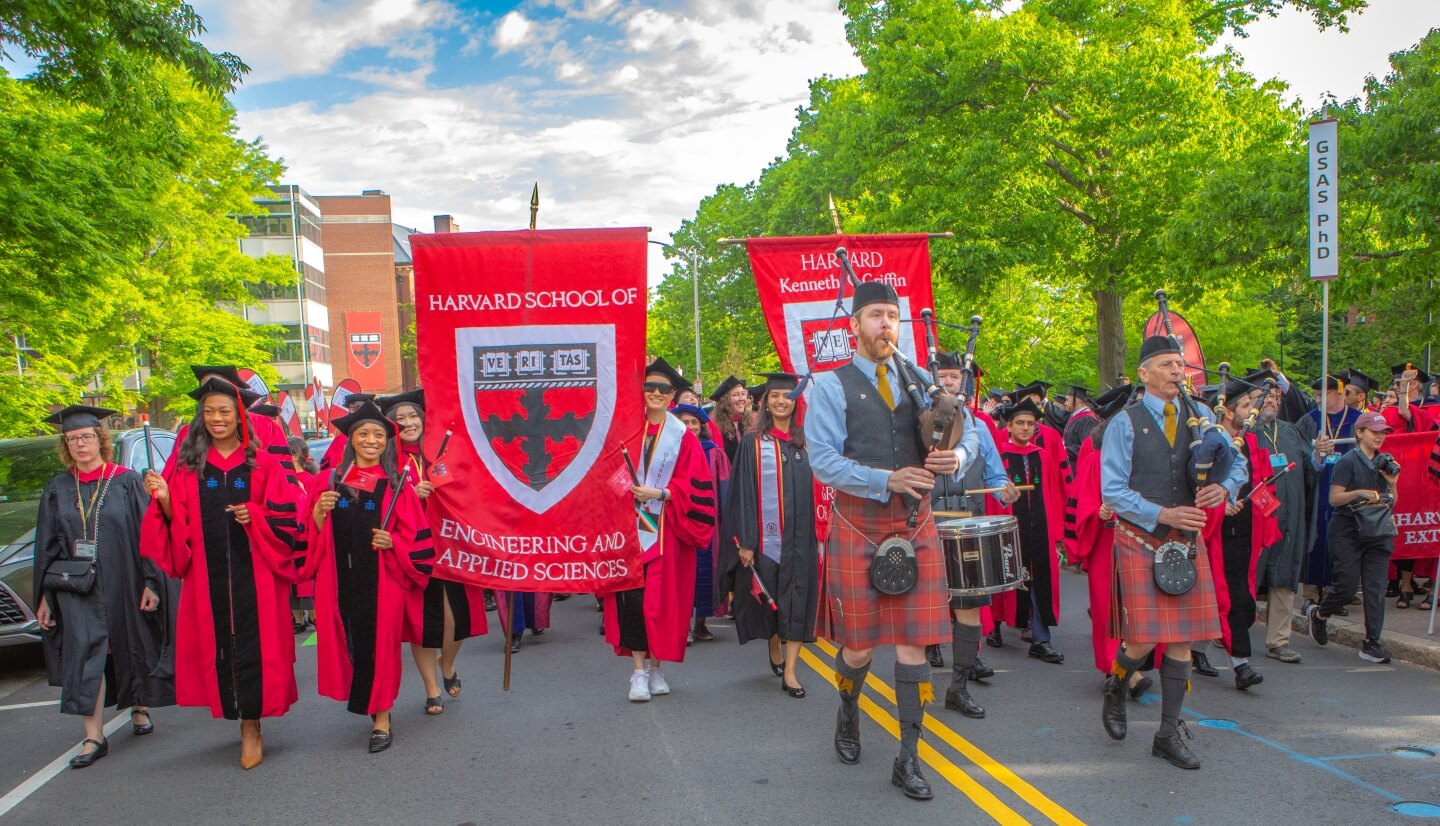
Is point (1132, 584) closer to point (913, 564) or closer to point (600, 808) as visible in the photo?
point (913, 564)

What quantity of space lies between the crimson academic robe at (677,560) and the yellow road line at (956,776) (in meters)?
1.26

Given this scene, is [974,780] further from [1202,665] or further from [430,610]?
[430,610]

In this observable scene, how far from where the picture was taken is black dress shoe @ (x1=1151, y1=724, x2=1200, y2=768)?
16.1 ft

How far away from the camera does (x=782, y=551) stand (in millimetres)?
6816

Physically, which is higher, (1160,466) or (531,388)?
(531,388)

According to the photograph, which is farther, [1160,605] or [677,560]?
[677,560]

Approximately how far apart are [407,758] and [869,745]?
247cm

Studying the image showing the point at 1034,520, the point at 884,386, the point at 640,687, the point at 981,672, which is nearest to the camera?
the point at 884,386

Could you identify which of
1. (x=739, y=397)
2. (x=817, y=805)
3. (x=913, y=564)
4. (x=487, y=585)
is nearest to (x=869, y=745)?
(x=817, y=805)

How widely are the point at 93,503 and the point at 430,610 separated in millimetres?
2003

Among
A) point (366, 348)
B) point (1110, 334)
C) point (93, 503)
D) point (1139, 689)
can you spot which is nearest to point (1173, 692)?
point (1139, 689)

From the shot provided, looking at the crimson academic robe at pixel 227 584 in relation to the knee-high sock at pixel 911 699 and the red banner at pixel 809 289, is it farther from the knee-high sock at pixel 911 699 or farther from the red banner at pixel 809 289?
the red banner at pixel 809 289

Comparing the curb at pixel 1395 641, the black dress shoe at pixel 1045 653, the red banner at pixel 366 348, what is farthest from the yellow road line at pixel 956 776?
the red banner at pixel 366 348

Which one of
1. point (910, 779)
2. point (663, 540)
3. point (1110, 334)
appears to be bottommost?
point (910, 779)
